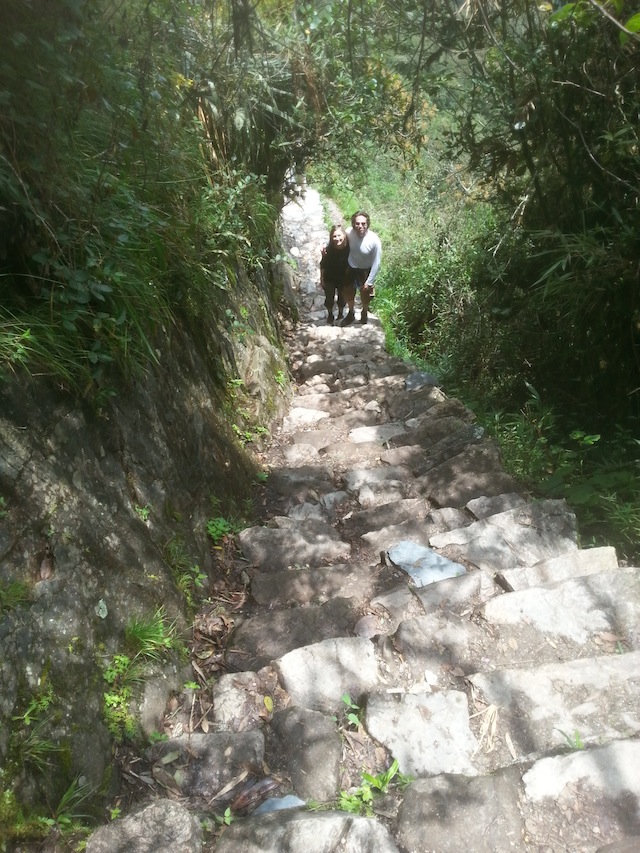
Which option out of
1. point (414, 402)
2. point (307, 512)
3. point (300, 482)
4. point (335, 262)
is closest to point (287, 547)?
point (307, 512)

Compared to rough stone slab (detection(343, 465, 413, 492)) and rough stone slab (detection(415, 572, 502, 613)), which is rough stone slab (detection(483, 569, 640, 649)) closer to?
rough stone slab (detection(415, 572, 502, 613))

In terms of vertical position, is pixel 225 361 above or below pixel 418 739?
above

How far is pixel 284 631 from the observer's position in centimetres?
266

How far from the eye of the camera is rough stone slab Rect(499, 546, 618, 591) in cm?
273

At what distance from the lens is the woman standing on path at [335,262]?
7.89 m

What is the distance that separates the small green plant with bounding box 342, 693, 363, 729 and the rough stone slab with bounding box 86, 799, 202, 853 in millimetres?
647

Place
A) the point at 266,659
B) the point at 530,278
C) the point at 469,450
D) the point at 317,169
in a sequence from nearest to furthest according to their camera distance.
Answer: the point at 266,659 → the point at 469,450 → the point at 530,278 → the point at 317,169

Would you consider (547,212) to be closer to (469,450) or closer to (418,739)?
(469,450)

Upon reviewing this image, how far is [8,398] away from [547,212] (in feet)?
13.1

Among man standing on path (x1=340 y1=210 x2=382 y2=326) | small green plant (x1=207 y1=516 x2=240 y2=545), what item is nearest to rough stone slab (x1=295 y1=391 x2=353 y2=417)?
man standing on path (x1=340 y1=210 x2=382 y2=326)

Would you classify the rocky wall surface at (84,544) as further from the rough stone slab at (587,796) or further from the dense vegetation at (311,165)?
the rough stone slab at (587,796)

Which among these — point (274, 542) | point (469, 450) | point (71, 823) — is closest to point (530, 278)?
point (469, 450)

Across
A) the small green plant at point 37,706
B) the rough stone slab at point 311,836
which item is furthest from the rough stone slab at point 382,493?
the small green plant at point 37,706

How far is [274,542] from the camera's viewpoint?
337 centimetres
